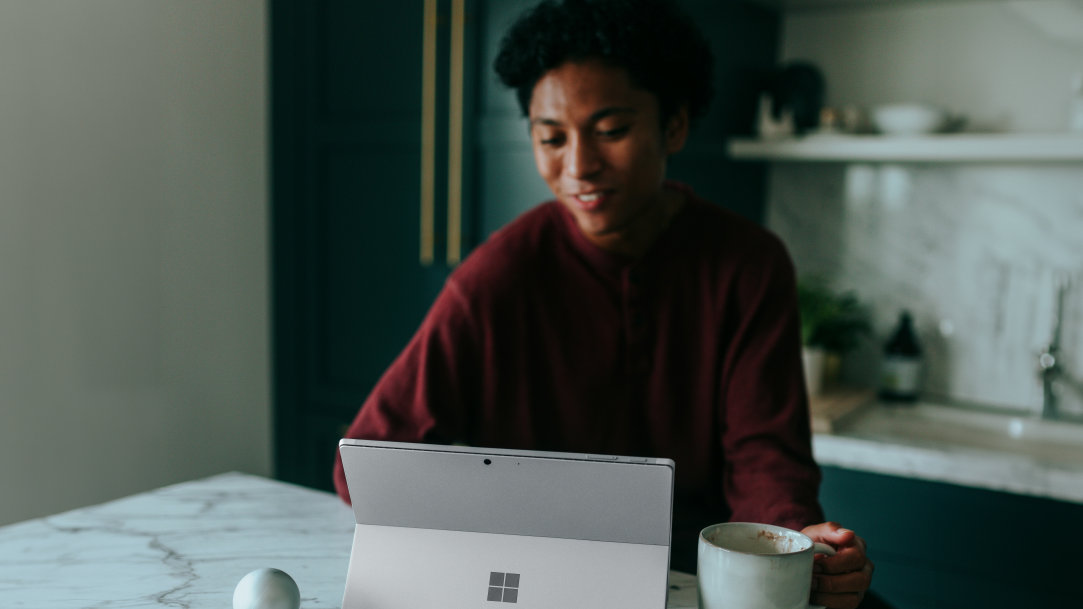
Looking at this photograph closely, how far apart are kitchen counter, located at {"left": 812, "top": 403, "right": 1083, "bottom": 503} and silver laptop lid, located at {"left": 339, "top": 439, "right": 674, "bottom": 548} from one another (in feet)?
3.98

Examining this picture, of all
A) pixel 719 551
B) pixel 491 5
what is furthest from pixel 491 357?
pixel 491 5

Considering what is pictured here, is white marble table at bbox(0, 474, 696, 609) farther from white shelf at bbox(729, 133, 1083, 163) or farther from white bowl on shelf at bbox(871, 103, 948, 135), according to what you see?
white bowl on shelf at bbox(871, 103, 948, 135)

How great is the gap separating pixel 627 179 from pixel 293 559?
61cm

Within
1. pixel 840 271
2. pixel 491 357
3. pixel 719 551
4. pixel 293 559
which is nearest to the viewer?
pixel 719 551

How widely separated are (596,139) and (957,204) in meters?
1.47

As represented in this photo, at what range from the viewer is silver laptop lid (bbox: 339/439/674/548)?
2.53 feet

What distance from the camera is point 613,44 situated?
1.16 m

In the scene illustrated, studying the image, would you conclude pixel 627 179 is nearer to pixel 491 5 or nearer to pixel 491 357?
pixel 491 357

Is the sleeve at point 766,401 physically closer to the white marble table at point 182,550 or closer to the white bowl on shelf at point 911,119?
the white marble table at point 182,550

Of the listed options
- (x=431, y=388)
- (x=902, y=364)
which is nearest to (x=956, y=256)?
(x=902, y=364)

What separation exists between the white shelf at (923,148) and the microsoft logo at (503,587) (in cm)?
160

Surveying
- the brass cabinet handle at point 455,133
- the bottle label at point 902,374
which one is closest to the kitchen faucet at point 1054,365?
the bottle label at point 902,374

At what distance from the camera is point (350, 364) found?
2588mm

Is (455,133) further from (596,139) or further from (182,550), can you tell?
(182,550)
